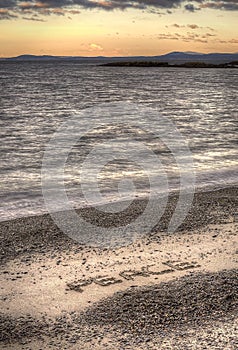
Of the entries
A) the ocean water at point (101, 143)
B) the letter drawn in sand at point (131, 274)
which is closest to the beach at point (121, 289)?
the letter drawn in sand at point (131, 274)

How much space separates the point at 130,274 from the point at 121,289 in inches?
31.4

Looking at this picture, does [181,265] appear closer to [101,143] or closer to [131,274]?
[131,274]

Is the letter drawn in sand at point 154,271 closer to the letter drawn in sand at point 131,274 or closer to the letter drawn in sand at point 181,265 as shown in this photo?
the letter drawn in sand at point 131,274

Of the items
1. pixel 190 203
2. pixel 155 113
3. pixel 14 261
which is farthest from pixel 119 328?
pixel 155 113

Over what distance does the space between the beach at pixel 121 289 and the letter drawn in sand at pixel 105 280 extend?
0.02 meters

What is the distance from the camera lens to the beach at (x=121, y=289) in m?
9.00

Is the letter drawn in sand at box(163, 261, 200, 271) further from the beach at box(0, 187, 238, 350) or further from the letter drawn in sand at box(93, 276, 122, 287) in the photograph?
the letter drawn in sand at box(93, 276, 122, 287)

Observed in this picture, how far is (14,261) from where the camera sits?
40.4ft

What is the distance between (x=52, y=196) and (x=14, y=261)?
6.80m

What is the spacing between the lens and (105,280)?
11.2 meters

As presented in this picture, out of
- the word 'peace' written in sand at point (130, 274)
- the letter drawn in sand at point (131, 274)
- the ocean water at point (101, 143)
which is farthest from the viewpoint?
the ocean water at point (101, 143)

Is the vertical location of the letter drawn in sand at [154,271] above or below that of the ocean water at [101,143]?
above

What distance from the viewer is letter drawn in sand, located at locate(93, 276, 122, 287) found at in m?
11.0

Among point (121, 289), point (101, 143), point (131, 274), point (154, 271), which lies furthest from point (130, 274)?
point (101, 143)
